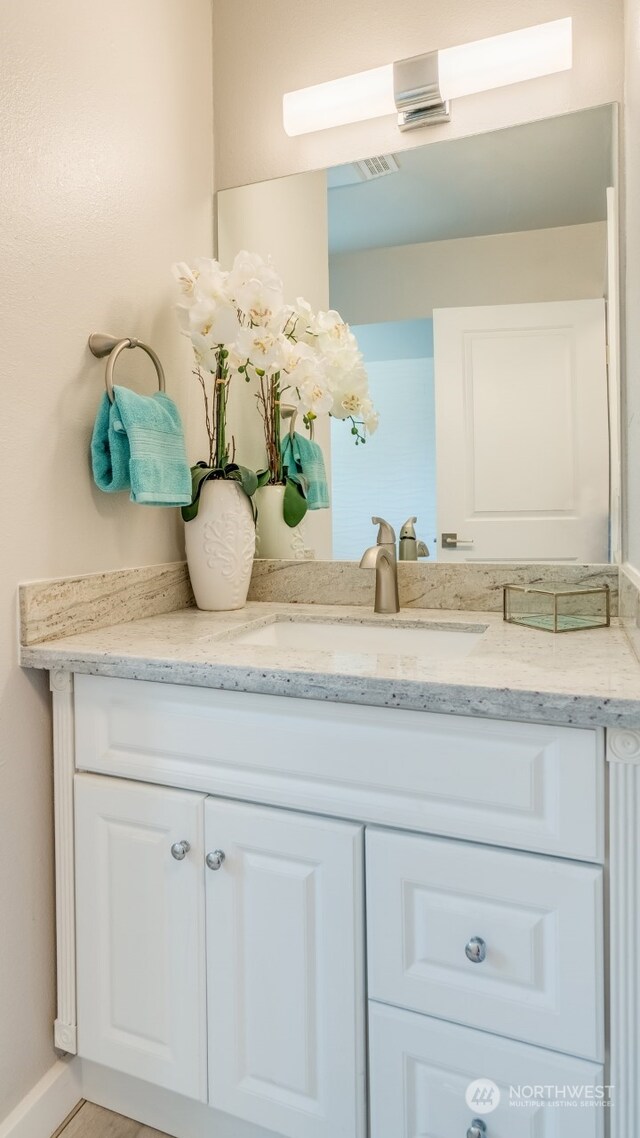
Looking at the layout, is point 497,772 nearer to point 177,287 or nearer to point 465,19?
point 177,287

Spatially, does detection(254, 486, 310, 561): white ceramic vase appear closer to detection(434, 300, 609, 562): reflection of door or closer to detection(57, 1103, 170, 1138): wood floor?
Result: detection(434, 300, 609, 562): reflection of door

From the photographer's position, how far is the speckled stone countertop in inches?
30.5

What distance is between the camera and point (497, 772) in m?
0.82

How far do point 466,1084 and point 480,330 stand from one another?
4.20 ft

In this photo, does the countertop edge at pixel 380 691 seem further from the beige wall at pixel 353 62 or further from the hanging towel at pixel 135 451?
the beige wall at pixel 353 62

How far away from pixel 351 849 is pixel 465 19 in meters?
1.64

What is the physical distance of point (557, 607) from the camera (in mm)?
1186

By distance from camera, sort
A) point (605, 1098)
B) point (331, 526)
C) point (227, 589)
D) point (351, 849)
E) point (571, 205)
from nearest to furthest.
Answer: point (605, 1098) → point (351, 849) → point (571, 205) → point (227, 589) → point (331, 526)

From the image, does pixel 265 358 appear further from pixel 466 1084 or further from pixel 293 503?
pixel 466 1084

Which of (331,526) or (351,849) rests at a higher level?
(331,526)

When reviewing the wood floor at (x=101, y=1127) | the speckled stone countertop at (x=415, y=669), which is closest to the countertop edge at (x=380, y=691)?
the speckled stone countertop at (x=415, y=669)

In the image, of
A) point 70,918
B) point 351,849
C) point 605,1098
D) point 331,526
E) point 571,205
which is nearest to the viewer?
point 605,1098

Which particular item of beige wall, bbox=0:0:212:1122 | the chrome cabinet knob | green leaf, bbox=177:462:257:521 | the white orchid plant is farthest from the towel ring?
the chrome cabinet knob

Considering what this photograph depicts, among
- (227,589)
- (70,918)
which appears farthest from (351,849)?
(227,589)
